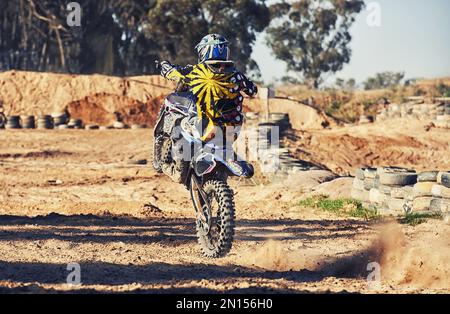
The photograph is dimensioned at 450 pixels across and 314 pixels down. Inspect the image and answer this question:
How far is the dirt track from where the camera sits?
7.71 meters

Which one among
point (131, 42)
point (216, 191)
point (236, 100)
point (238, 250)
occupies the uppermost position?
point (131, 42)

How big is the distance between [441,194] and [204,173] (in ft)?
15.3

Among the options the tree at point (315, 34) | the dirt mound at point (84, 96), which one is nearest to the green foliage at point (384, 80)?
the tree at point (315, 34)

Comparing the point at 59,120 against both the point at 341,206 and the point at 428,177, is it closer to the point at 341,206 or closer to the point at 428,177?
the point at 341,206

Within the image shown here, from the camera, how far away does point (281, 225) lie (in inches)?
476

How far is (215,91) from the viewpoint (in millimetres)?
9359

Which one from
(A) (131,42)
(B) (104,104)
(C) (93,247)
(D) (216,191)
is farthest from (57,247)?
→ (A) (131,42)

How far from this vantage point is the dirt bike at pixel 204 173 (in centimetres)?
888

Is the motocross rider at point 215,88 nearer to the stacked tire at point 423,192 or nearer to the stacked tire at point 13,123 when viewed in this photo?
the stacked tire at point 423,192

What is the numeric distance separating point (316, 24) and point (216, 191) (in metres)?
52.9

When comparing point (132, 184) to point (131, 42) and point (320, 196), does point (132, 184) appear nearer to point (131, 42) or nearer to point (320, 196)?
point (320, 196)

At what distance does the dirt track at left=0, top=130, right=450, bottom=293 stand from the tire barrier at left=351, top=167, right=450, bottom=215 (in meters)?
0.62

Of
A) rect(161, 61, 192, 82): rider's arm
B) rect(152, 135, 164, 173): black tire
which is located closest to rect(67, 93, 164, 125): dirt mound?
rect(152, 135, 164, 173): black tire

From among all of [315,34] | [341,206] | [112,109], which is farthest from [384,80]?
[341,206]
